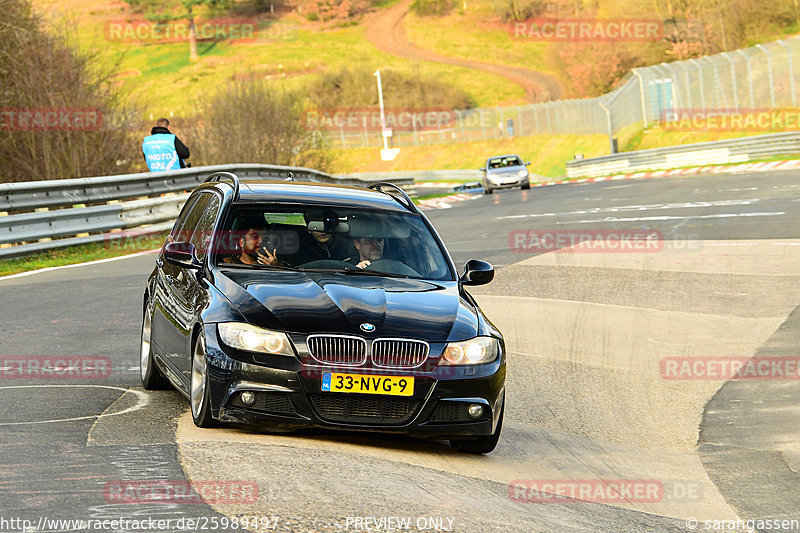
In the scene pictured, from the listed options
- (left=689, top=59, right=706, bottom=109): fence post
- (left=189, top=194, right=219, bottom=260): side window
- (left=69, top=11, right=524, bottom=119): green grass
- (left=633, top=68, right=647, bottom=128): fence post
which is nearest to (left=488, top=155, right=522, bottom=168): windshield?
(left=689, top=59, right=706, bottom=109): fence post

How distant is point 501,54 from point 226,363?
129 metres

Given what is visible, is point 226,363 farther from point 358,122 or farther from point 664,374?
point 358,122

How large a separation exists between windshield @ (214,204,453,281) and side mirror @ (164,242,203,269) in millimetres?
169

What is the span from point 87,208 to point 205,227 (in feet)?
37.2

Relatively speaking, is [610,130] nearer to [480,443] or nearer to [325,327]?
[480,443]

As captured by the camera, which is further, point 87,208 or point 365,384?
point 87,208

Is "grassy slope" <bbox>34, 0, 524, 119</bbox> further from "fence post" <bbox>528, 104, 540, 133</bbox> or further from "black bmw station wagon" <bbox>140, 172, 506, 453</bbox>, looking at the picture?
"black bmw station wagon" <bbox>140, 172, 506, 453</bbox>

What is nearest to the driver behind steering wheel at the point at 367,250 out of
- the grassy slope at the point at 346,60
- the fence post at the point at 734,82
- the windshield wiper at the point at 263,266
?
the windshield wiper at the point at 263,266

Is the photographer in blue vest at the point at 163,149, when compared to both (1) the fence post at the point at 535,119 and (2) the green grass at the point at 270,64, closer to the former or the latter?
(1) the fence post at the point at 535,119

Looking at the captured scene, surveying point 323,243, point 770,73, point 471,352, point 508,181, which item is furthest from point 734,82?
point 471,352

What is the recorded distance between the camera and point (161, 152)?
20.6 m

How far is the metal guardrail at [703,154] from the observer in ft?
139

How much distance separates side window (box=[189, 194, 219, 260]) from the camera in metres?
8.12

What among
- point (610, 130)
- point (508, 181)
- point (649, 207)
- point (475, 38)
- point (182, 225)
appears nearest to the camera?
point (182, 225)
